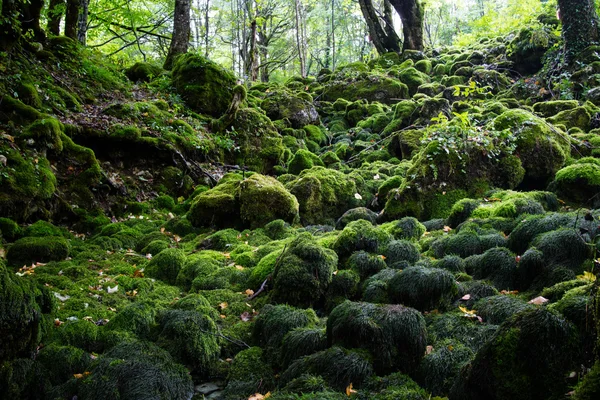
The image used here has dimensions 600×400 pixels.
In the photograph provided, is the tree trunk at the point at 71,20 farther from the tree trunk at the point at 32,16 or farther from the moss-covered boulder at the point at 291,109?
the moss-covered boulder at the point at 291,109

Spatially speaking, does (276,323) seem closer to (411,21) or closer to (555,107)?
(555,107)

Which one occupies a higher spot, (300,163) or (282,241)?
(300,163)

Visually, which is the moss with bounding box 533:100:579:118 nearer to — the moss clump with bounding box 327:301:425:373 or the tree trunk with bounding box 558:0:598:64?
the tree trunk with bounding box 558:0:598:64

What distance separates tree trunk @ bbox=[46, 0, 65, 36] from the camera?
12.9 meters

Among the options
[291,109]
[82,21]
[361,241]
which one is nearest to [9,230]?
[361,241]

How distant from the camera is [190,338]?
454 centimetres

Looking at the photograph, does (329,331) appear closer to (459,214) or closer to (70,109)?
(459,214)

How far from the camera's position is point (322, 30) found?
34.1 m

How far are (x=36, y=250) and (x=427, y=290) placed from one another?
580 centimetres

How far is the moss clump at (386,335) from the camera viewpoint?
3.74 m

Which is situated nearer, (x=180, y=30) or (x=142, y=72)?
(x=142, y=72)

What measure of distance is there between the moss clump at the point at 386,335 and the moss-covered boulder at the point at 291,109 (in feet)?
40.7

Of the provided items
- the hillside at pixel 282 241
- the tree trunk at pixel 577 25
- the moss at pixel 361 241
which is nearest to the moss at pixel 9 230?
the hillside at pixel 282 241

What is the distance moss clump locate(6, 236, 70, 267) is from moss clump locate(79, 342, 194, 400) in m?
3.31
